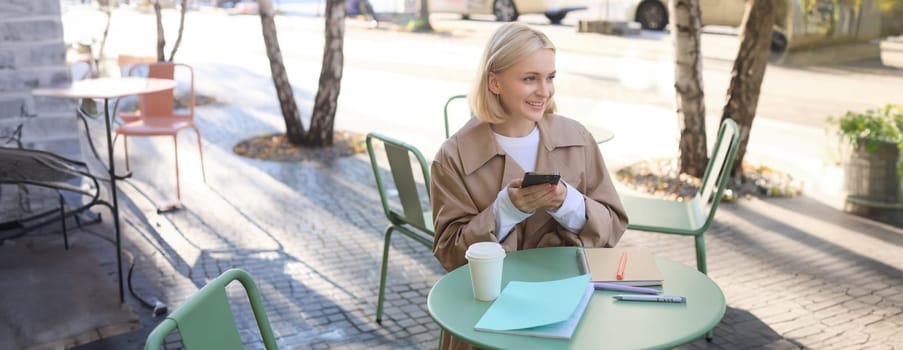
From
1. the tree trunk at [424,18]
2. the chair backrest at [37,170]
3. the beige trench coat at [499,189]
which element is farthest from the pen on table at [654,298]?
the tree trunk at [424,18]

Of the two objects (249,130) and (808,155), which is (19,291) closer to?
(249,130)

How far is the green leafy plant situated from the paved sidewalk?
0.57 meters

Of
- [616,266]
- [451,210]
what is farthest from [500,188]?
[616,266]

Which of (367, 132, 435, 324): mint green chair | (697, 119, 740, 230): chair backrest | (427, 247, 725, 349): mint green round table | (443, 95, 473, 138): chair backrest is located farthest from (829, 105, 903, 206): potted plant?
(427, 247, 725, 349): mint green round table

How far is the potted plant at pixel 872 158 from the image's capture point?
21.0ft

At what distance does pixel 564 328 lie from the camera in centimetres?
221

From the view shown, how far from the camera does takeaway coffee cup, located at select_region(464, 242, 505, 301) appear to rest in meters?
2.34

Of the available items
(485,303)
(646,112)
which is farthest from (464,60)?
(485,303)

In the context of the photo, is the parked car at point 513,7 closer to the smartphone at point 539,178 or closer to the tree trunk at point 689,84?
the tree trunk at point 689,84

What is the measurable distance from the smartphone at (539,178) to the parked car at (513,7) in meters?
20.3

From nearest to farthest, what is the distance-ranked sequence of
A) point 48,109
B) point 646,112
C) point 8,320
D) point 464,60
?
1. point 8,320
2. point 48,109
3. point 646,112
4. point 464,60

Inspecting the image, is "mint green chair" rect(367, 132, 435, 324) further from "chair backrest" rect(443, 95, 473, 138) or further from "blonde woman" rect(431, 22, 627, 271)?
"chair backrest" rect(443, 95, 473, 138)

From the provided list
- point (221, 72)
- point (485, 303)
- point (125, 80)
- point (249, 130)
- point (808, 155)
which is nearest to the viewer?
point (485, 303)

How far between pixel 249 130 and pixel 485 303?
7966mm
